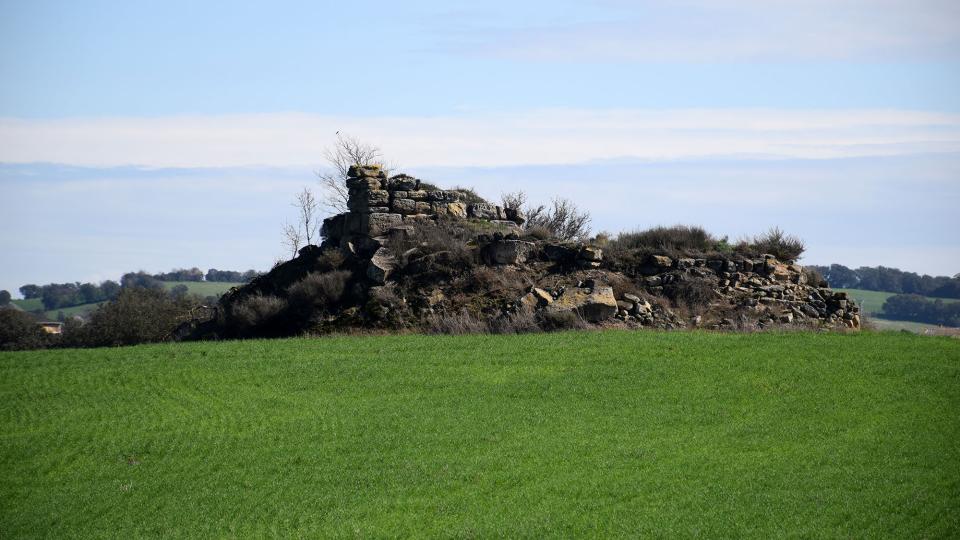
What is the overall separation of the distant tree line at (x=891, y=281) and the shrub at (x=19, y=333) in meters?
63.3

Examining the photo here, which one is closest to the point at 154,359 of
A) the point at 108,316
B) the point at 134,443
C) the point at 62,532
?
the point at 134,443

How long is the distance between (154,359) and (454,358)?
27.3 ft

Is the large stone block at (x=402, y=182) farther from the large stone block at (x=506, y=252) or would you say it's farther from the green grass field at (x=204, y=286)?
the green grass field at (x=204, y=286)

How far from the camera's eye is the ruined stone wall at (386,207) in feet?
133

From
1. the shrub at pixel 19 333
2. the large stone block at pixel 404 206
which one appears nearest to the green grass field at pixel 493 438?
the large stone block at pixel 404 206

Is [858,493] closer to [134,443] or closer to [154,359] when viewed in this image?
[134,443]

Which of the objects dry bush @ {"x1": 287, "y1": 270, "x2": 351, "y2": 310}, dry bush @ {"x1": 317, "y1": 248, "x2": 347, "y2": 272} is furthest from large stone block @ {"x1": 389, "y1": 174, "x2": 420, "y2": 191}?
dry bush @ {"x1": 287, "y1": 270, "x2": 351, "y2": 310}

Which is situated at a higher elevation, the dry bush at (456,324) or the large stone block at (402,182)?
the large stone block at (402,182)

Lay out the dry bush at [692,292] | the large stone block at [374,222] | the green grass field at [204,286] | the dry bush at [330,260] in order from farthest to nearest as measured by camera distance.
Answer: the green grass field at [204,286]
the large stone block at [374,222]
the dry bush at [330,260]
the dry bush at [692,292]

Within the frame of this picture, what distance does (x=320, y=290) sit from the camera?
3766 centimetres

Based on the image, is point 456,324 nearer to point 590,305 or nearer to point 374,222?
point 590,305

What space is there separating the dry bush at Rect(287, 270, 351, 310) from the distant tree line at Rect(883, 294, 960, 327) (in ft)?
183

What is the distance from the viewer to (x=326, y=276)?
37.9 m

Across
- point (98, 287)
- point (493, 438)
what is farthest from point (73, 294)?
point (493, 438)
